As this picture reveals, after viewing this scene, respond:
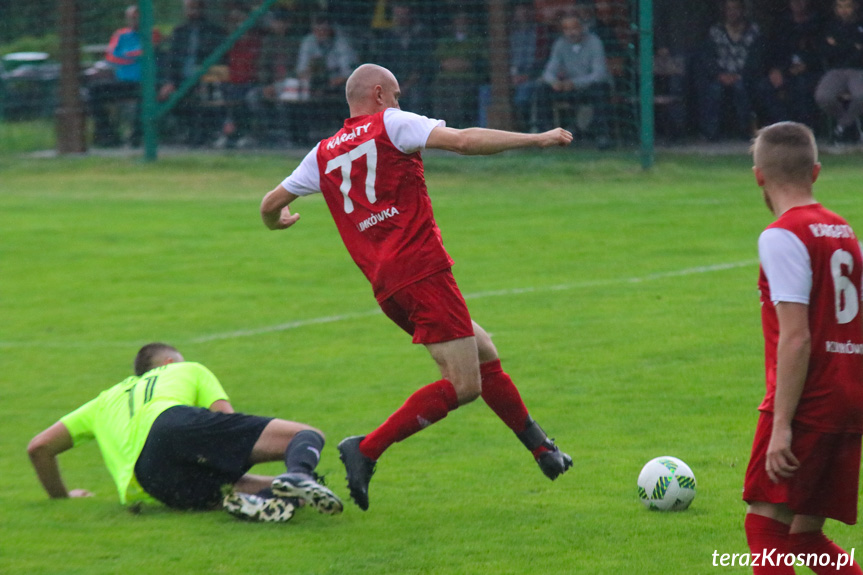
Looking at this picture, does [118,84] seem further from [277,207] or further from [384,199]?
[384,199]

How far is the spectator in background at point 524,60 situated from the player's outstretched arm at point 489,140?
12.2 m

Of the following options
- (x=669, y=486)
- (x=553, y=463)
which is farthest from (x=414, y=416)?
(x=669, y=486)

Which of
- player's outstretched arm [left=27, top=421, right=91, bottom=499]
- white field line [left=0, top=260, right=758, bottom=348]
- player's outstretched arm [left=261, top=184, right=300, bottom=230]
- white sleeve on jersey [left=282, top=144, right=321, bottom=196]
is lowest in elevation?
white field line [left=0, top=260, right=758, bottom=348]

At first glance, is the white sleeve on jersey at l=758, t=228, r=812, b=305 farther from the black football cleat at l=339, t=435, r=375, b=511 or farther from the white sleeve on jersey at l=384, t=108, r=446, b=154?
the black football cleat at l=339, t=435, r=375, b=511

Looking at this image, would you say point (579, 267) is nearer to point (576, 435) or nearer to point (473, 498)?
point (576, 435)

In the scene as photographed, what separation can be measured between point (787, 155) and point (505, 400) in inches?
91.4

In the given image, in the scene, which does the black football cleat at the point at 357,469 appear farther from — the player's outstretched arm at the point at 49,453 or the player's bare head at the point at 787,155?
the player's bare head at the point at 787,155

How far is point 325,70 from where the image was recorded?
18.2 metres

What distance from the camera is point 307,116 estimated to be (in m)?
18.3

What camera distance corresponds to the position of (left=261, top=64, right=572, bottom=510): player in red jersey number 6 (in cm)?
545

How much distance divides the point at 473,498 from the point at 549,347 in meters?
3.39

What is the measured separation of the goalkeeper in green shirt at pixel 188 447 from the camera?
18.2ft

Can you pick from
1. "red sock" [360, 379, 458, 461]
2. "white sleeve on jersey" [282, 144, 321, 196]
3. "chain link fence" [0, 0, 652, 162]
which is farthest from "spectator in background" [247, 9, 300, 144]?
"red sock" [360, 379, 458, 461]

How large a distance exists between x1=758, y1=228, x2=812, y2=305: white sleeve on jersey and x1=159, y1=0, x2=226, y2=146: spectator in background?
631 inches
